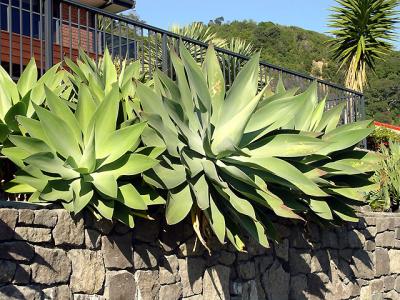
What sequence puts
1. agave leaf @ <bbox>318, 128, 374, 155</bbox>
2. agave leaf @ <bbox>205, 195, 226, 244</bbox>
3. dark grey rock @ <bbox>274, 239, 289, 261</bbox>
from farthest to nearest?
1. dark grey rock @ <bbox>274, 239, 289, 261</bbox>
2. agave leaf @ <bbox>318, 128, 374, 155</bbox>
3. agave leaf @ <bbox>205, 195, 226, 244</bbox>

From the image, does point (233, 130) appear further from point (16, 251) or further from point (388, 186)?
point (388, 186)

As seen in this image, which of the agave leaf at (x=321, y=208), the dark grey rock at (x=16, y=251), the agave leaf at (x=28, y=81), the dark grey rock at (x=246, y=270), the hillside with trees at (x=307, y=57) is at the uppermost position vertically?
the hillside with trees at (x=307, y=57)

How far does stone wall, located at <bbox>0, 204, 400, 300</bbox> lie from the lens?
169 inches

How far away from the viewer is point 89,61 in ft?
19.3

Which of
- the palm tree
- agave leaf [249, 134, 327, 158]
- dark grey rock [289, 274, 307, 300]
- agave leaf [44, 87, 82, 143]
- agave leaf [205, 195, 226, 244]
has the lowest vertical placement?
dark grey rock [289, 274, 307, 300]

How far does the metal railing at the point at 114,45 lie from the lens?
662cm

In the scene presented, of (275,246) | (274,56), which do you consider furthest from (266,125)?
(274,56)

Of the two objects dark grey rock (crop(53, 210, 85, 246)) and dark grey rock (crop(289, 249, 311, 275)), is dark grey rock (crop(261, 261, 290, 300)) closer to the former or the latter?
dark grey rock (crop(289, 249, 311, 275))

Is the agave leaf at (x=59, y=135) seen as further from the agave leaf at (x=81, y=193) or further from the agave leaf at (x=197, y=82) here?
the agave leaf at (x=197, y=82)

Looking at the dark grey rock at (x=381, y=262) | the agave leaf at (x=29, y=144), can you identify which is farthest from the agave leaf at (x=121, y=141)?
the dark grey rock at (x=381, y=262)

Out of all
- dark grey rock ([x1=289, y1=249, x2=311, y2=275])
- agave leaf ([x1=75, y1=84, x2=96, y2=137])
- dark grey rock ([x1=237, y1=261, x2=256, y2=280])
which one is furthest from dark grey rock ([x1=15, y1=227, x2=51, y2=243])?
dark grey rock ([x1=289, y1=249, x2=311, y2=275])

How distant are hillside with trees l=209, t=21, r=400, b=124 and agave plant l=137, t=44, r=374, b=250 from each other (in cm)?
4499

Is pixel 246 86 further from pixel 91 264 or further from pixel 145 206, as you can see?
pixel 91 264

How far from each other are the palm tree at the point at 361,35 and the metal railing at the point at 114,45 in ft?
24.2
